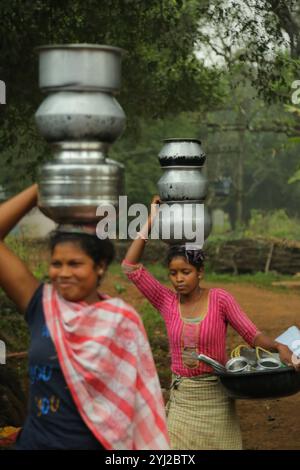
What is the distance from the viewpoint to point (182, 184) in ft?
14.5

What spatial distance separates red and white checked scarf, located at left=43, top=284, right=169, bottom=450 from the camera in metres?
2.98

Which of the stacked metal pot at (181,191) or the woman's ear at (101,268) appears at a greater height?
the stacked metal pot at (181,191)

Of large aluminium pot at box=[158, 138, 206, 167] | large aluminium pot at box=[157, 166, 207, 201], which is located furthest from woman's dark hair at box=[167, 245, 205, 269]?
large aluminium pot at box=[158, 138, 206, 167]

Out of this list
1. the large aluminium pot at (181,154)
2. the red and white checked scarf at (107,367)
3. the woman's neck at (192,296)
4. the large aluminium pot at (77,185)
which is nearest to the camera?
Answer: the red and white checked scarf at (107,367)

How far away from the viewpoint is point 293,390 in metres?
4.43

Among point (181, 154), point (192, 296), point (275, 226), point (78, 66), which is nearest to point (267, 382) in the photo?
point (192, 296)

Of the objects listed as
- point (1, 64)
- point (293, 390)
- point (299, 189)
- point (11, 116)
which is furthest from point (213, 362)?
Answer: point (299, 189)

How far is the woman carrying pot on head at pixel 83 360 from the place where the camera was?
9.80ft

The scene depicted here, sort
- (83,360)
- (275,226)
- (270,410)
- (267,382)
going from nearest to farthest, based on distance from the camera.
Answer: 1. (83,360)
2. (267,382)
3. (270,410)
4. (275,226)

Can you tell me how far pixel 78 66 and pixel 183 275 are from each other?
178 cm

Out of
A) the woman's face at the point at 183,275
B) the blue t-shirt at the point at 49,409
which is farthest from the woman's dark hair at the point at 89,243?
the woman's face at the point at 183,275

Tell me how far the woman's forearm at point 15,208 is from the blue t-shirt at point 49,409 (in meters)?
0.36

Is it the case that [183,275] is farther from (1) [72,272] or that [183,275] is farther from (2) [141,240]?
(1) [72,272]

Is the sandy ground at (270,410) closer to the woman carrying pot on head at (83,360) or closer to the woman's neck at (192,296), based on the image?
the woman's neck at (192,296)
